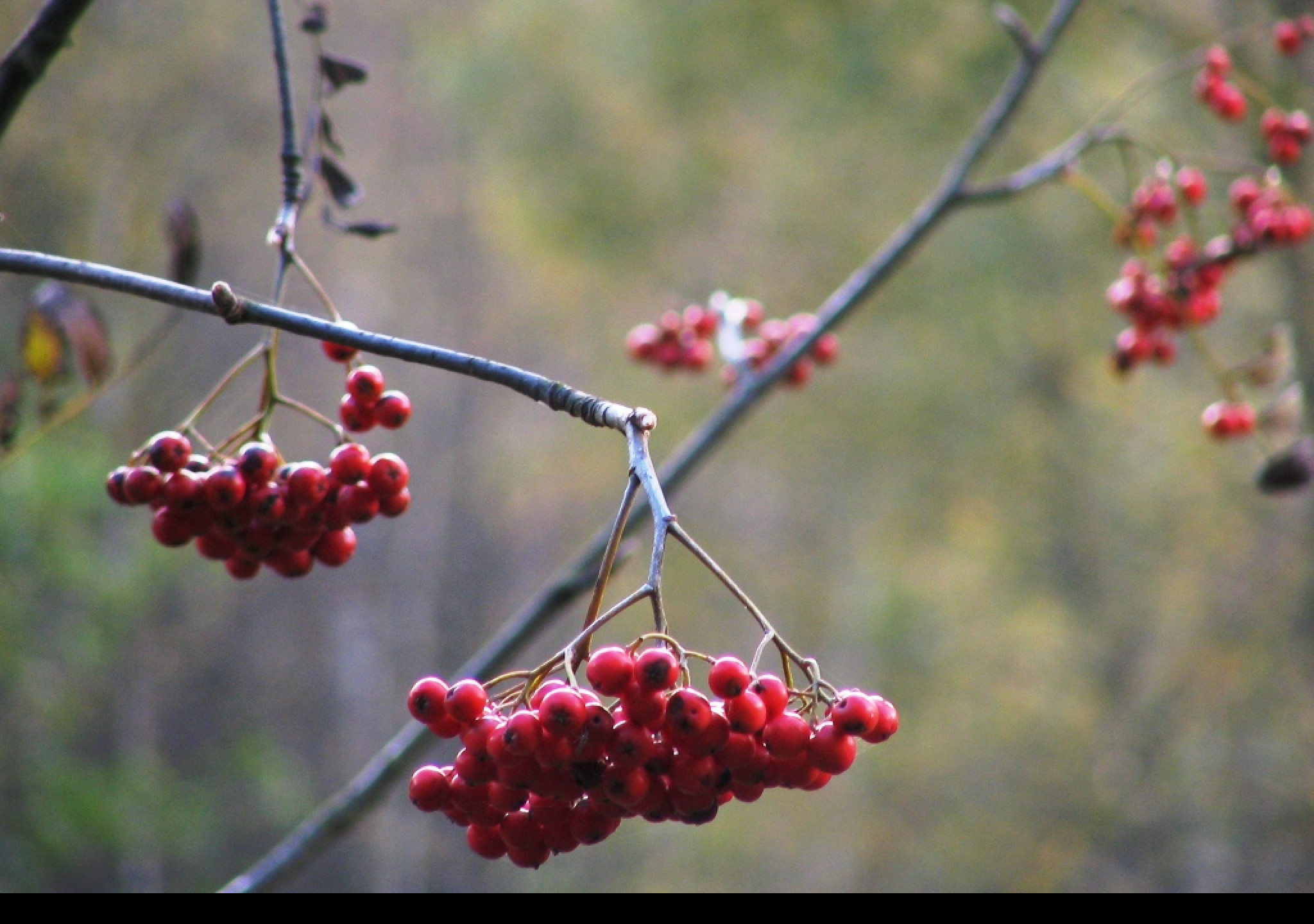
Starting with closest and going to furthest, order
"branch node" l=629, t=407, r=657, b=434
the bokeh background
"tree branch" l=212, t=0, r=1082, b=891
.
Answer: "branch node" l=629, t=407, r=657, b=434, "tree branch" l=212, t=0, r=1082, b=891, the bokeh background

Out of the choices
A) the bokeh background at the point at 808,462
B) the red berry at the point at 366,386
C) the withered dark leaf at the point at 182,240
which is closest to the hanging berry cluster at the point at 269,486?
the red berry at the point at 366,386

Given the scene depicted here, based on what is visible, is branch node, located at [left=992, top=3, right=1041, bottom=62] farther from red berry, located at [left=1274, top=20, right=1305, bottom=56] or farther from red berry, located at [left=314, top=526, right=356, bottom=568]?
red berry, located at [left=314, top=526, right=356, bottom=568]

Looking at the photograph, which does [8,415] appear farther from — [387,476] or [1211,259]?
[1211,259]

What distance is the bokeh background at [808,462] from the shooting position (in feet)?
14.3

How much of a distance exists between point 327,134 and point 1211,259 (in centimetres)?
86

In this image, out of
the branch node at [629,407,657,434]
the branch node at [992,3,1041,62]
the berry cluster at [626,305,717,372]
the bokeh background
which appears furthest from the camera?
the bokeh background

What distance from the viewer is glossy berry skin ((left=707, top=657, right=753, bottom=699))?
458mm

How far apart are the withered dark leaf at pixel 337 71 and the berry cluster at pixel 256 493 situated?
0.27 metres

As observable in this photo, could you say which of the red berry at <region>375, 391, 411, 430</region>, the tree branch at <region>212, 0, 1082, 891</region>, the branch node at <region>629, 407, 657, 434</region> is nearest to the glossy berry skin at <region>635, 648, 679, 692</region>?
the branch node at <region>629, 407, 657, 434</region>

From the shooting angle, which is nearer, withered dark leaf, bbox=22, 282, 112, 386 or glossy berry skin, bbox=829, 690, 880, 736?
glossy berry skin, bbox=829, 690, 880, 736

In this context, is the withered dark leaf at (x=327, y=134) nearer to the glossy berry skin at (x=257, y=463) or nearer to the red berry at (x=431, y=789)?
the glossy berry skin at (x=257, y=463)

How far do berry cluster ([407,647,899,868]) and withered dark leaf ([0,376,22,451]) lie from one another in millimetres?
294

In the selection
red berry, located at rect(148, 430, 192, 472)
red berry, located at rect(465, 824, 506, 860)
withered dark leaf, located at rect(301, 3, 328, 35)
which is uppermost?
withered dark leaf, located at rect(301, 3, 328, 35)

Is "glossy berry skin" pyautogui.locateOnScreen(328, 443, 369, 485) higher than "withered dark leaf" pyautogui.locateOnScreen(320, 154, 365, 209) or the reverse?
the reverse
